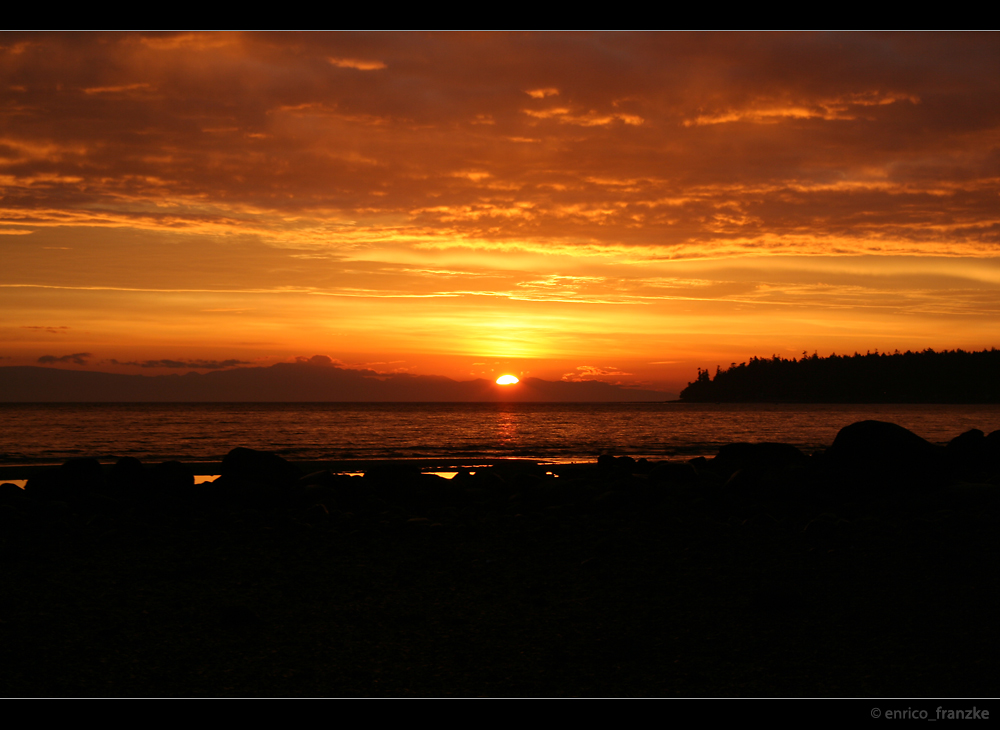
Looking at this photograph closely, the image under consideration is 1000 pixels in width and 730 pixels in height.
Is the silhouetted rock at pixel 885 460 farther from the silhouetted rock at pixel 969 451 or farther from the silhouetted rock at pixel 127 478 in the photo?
the silhouetted rock at pixel 127 478

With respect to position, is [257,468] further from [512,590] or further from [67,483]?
[512,590]

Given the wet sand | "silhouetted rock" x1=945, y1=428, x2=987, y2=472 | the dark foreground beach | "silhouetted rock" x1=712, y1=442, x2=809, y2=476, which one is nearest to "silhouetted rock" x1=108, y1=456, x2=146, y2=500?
the dark foreground beach

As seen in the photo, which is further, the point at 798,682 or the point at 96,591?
the point at 96,591

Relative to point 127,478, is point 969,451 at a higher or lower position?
higher

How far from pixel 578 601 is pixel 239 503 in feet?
25.1

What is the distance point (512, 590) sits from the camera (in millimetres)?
7887

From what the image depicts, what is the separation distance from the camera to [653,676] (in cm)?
546

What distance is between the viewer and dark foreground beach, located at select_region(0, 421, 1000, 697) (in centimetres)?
546

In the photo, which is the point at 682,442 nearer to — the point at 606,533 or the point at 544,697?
the point at 606,533

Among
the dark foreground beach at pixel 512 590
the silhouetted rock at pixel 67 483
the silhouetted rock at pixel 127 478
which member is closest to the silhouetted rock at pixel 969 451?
the dark foreground beach at pixel 512 590

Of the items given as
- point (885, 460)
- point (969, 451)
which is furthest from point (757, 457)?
point (969, 451)

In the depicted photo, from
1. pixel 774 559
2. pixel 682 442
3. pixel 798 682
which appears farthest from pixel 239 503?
pixel 682 442

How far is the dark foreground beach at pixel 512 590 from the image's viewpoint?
5.46m
